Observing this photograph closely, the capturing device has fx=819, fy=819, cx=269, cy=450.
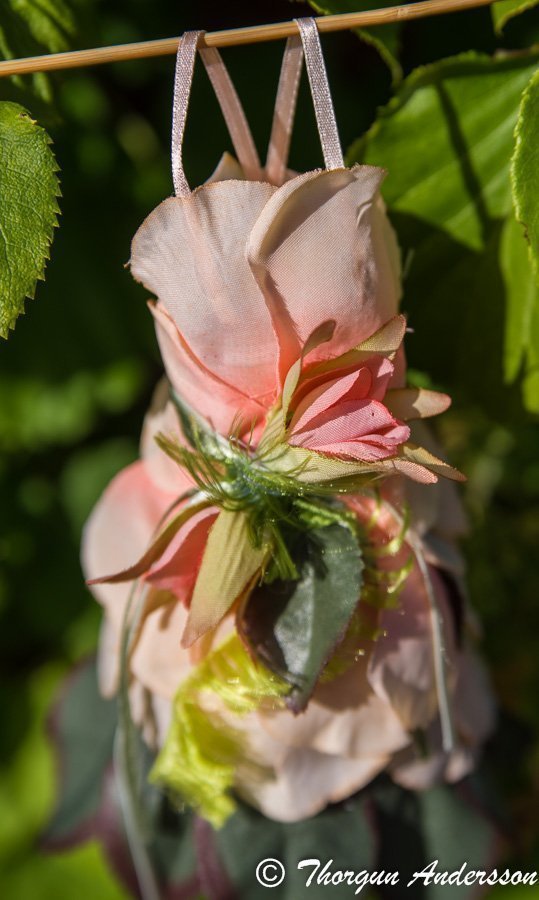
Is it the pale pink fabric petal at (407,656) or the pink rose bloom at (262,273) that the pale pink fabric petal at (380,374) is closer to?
the pink rose bloom at (262,273)

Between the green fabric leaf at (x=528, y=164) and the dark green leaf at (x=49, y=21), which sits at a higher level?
the dark green leaf at (x=49, y=21)

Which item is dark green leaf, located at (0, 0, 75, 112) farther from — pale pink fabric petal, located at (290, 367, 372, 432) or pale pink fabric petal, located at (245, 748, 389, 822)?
pale pink fabric petal, located at (245, 748, 389, 822)

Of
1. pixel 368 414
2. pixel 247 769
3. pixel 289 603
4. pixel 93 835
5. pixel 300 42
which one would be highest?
pixel 300 42

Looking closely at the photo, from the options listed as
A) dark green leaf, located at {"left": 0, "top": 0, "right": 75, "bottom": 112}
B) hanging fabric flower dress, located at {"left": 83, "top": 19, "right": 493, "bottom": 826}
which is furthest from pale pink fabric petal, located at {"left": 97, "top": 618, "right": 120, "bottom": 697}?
dark green leaf, located at {"left": 0, "top": 0, "right": 75, "bottom": 112}

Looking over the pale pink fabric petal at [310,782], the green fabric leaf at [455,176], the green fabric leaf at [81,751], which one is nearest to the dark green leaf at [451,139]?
the green fabric leaf at [455,176]

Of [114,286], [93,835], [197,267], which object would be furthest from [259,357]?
[114,286]

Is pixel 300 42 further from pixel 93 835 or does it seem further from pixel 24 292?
pixel 93 835
